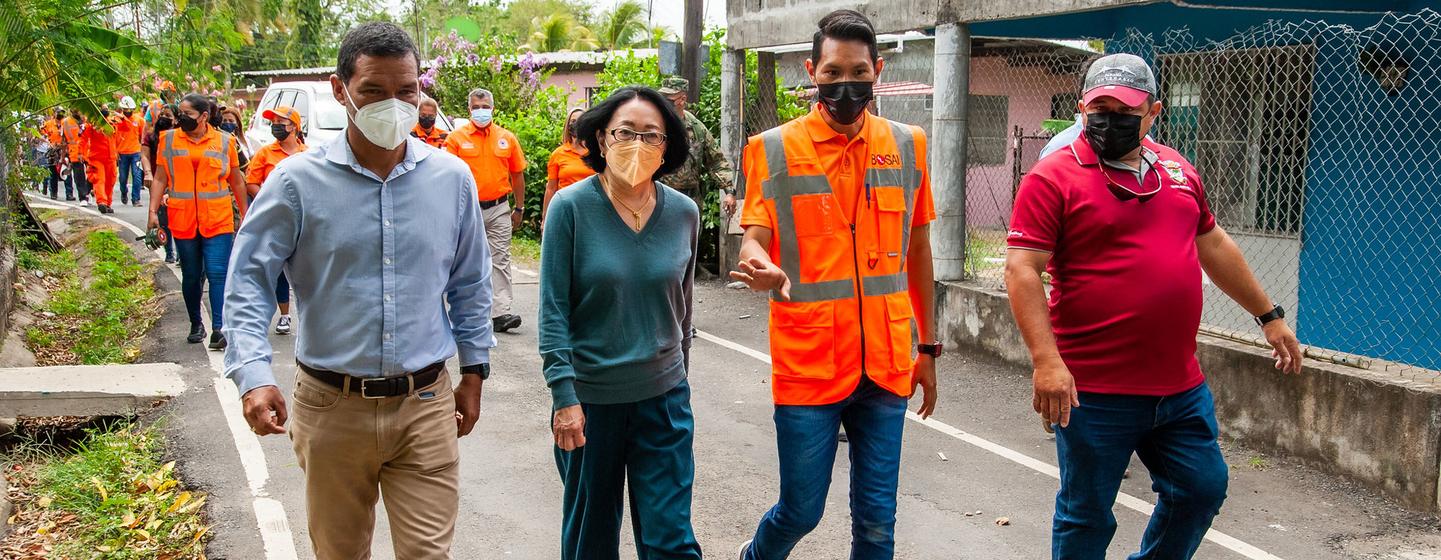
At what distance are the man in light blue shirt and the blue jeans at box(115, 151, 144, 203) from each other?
19000 millimetres

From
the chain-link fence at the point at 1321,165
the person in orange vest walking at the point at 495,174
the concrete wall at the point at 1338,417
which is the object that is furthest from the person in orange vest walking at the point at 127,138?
the concrete wall at the point at 1338,417

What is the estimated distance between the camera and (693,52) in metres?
13.0

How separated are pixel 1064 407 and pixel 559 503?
278cm

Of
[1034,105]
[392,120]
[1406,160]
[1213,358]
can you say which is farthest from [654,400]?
[1034,105]

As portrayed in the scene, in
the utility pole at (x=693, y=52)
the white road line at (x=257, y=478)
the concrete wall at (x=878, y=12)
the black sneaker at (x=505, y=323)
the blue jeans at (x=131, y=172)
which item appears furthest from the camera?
the blue jeans at (x=131, y=172)

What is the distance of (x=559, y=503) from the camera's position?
222 inches

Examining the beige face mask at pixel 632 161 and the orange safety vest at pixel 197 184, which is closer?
the beige face mask at pixel 632 161

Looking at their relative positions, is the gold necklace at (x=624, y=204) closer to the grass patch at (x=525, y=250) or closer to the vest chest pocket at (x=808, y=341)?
the vest chest pocket at (x=808, y=341)

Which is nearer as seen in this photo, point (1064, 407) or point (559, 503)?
point (1064, 407)

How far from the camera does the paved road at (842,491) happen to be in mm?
5137

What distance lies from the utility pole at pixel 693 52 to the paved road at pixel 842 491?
5.57m

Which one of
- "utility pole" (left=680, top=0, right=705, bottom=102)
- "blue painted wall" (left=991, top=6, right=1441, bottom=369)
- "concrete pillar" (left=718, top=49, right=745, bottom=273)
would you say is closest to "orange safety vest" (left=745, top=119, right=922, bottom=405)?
"blue painted wall" (left=991, top=6, right=1441, bottom=369)

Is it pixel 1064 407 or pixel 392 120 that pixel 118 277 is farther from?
pixel 1064 407

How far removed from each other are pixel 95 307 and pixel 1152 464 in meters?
9.99
